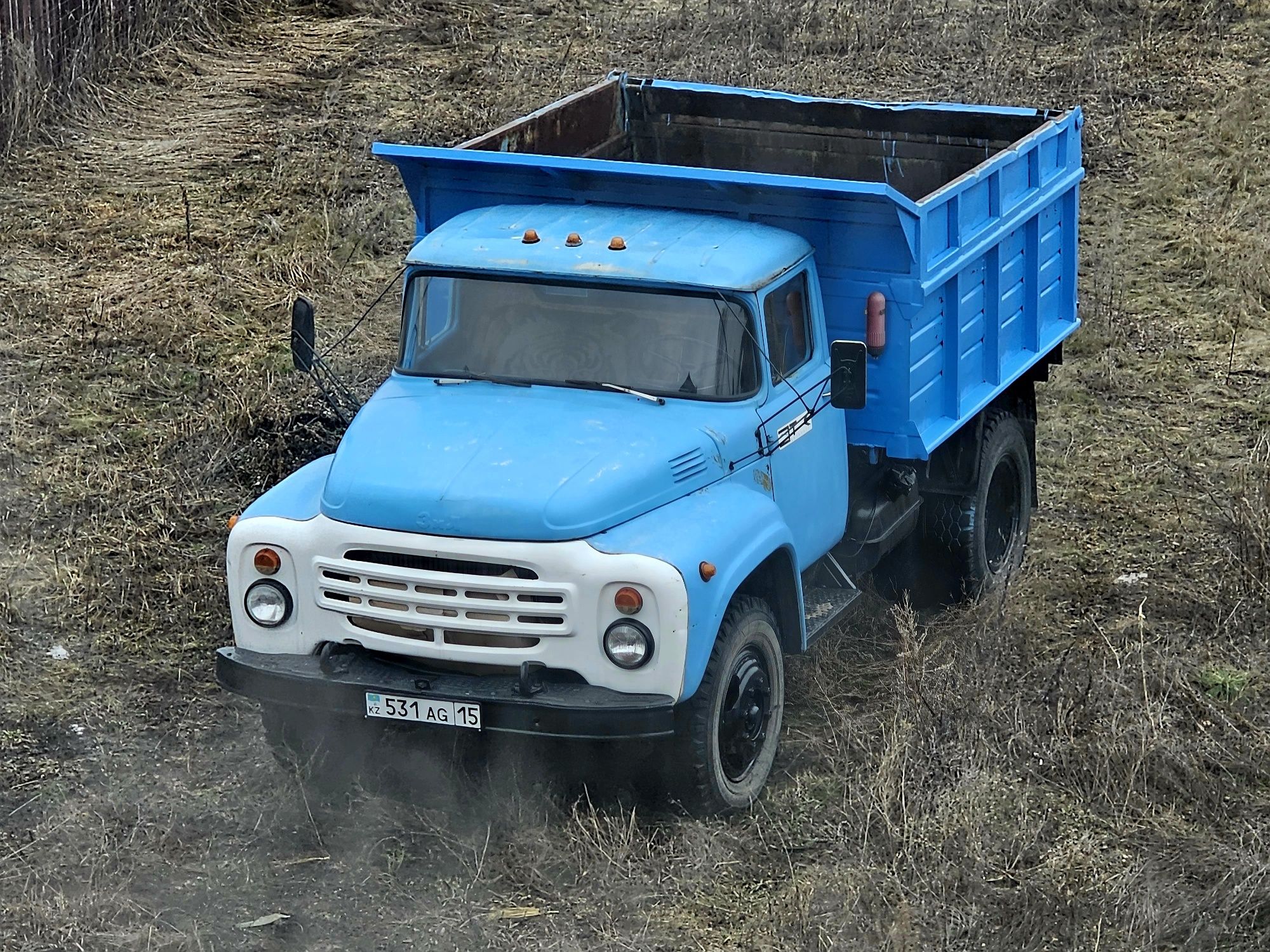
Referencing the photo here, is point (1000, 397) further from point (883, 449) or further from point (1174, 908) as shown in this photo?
point (1174, 908)

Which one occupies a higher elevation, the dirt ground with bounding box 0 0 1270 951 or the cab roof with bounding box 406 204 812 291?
the cab roof with bounding box 406 204 812 291

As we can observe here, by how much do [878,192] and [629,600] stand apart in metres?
1.87

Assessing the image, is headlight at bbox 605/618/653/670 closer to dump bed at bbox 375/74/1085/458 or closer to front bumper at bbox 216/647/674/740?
front bumper at bbox 216/647/674/740

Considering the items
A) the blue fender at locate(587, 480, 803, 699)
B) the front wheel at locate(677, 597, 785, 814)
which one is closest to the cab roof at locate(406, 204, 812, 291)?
the blue fender at locate(587, 480, 803, 699)

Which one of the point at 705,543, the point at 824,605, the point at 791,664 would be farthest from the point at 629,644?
the point at 791,664

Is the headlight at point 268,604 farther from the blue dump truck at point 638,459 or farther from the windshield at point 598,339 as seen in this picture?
the windshield at point 598,339

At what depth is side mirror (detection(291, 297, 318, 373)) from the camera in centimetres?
673

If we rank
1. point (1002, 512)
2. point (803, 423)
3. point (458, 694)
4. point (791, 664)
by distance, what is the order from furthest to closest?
point (1002, 512) → point (791, 664) → point (803, 423) → point (458, 694)

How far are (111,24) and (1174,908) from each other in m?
11.4

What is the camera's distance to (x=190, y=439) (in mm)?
9258

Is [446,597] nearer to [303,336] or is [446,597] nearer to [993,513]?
[303,336]

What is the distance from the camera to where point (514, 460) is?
5879 mm

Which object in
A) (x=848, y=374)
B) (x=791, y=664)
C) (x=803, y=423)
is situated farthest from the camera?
(x=791, y=664)

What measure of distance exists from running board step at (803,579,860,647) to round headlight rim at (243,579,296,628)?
6.11 feet
